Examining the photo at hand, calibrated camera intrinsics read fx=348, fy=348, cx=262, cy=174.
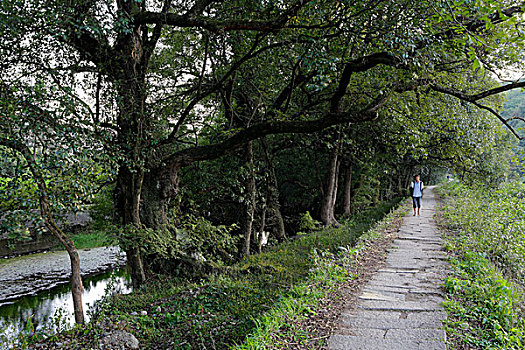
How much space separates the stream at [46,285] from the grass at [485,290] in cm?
728

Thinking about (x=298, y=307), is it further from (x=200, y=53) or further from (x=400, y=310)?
(x=200, y=53)

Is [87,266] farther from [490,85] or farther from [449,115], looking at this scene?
[490,85]

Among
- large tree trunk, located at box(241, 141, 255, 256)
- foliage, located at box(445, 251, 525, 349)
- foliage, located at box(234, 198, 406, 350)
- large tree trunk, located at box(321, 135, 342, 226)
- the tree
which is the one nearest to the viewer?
foliage, located at box(445, 251, 525, 349)

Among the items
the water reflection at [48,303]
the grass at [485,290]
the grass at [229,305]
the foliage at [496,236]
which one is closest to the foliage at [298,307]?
the grass at [229,305]

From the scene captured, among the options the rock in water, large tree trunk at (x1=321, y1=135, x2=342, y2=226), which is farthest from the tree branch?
large tree trunk at (x1=321, y1=135, x2=342, y2=226)

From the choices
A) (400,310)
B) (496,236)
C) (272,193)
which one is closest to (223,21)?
(400,310)

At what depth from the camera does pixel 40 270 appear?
15.6 m

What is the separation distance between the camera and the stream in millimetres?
10266

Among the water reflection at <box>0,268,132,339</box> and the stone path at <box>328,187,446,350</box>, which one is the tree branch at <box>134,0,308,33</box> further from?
the water reflection at <box>0,268,132,339</box>

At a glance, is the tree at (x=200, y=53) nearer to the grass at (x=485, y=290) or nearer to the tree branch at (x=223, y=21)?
the tree branch at (x=223, y=21)

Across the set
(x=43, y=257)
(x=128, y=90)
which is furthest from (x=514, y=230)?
(x=43, y=257)

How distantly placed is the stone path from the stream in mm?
6325

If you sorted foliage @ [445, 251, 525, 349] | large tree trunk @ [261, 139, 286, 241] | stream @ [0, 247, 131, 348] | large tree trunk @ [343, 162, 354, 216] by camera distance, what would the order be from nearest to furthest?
foliage @ [445, 251, 525, 349] < stream @ [0, 247, 131, 348] < large tree trunk @ [261, 139, 286, 241] < large tree trunk @ [343, 162, 354, 216]

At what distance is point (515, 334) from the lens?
132 inches
